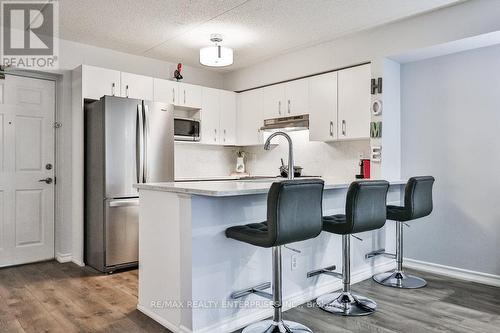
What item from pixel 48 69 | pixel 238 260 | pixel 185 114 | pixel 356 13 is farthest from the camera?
pixel 185 114

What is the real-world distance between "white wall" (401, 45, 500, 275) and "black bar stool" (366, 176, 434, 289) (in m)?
0.47

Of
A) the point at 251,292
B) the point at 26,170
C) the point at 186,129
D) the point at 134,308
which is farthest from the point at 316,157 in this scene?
the point at 26,170

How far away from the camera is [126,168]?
3.82 metres

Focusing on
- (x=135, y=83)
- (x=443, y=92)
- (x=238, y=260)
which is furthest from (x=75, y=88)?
(x=443, y=92)

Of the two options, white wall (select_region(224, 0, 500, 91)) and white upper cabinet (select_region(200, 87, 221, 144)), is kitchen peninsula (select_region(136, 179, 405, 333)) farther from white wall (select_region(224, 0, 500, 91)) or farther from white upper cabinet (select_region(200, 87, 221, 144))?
white upper cabinet (select_region(200, 87, 221, 144))

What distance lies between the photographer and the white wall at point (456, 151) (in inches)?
135

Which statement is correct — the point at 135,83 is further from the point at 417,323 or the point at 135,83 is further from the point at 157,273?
the point at 417,323

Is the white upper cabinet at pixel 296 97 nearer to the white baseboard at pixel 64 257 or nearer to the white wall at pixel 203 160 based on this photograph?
the white wall at pixel 203 160

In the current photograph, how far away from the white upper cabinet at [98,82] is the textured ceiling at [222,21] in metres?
0.39

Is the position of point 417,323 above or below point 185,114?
below

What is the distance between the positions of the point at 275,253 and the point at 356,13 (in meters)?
2.47

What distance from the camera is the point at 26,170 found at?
4.09 meters

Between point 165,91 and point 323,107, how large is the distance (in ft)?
6.50

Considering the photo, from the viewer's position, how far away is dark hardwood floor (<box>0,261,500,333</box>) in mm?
2475
